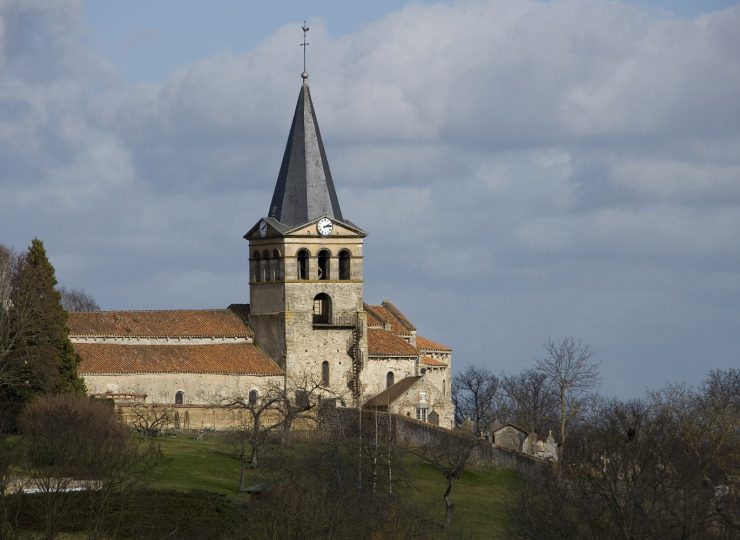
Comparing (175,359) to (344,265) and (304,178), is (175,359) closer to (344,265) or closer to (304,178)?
(344,265)

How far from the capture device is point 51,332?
249 feet

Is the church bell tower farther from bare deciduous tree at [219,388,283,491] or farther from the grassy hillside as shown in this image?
the grassy hillside

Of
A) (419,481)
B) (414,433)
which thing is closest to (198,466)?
(419,481)

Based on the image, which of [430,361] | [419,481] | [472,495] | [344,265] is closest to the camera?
[472,495]

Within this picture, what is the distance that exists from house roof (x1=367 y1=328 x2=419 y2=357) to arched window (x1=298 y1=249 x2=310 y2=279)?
4.65 m

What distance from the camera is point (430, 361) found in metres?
93.2

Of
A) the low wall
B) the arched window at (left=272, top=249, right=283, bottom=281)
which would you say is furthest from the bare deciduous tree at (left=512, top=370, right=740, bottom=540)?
the arched window at (left=272, top=249, right=283, bottom=281)

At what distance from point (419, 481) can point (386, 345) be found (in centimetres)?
1618

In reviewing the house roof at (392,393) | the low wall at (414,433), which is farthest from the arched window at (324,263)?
the low wall at (414,433)

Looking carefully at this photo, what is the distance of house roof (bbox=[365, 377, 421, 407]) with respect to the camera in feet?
281

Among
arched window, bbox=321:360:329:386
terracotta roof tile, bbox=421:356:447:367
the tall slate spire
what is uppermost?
the tall slate spire

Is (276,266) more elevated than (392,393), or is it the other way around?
(276,266)

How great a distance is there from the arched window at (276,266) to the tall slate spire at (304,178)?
1518mm

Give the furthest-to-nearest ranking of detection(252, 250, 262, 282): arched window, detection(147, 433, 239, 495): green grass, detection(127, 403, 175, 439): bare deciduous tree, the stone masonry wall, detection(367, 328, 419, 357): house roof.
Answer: detection(252, 250, 262, 282): arched window → detection(367, 328, 419, 357): house roof → the stone masonry wall → detection(127, 403, 175, 439): bare deciduous tree → detection(147, 433, 239, 495): green grass
